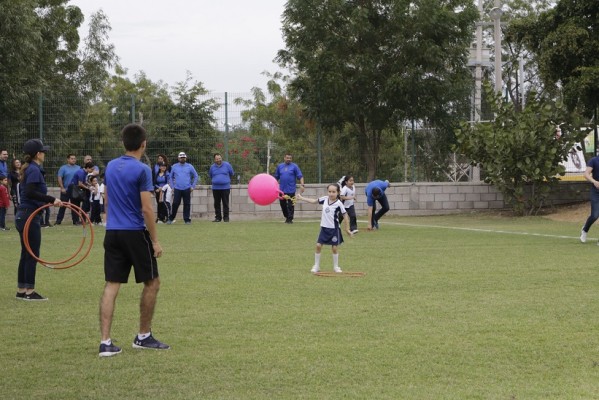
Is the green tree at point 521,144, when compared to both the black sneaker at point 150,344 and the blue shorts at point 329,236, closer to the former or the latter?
the blue shorts at point 329,236

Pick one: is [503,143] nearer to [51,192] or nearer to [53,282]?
[51,192]

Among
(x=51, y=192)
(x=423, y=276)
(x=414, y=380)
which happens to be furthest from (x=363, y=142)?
(x=414, y=380)

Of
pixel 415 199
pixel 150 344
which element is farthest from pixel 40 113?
pixel 150 344

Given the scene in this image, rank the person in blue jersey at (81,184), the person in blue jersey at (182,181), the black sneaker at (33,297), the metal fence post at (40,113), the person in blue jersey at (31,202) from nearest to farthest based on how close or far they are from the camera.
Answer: the person in blue jersey at (31,202) < the black sneaker at (33,297) < the person in blue jersey at (81,184) < the person in blue jersey at (182,181) < the metal fence post at (40,113)

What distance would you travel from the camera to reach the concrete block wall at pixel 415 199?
31781 millimetres

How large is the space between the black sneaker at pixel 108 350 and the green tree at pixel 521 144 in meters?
22.1

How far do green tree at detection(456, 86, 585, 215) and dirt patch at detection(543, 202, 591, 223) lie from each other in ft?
2.84

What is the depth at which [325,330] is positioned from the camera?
9.32 metres

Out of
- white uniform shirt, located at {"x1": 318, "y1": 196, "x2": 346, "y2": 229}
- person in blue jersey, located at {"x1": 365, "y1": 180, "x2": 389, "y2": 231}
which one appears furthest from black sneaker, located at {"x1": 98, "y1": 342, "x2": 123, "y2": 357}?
person in blue jersey, located at {"x1": 365, "y1": 180, "x2": 389, "y2": 231}

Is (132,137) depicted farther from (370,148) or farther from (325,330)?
(370,148)

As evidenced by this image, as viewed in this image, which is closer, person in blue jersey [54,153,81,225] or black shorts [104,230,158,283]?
black shorts [104,230,158,283]

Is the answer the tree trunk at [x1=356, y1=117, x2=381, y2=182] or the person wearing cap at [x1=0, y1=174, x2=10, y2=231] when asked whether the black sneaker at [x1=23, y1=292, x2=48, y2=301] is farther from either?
the tree trunk at [x1=356, y1=117, x2=381, y2=182]

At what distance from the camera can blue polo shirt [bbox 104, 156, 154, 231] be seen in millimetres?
8383

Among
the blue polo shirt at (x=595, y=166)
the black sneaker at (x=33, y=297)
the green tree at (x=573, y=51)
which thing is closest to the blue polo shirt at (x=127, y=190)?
the black sneaker at (x=33, y=297)
